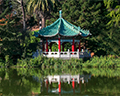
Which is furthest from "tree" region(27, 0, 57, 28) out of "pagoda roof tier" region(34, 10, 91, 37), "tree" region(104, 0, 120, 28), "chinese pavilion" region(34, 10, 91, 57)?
"tree" region(104, 0, 120, 28)

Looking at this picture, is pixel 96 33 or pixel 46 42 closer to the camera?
pixel 46 42

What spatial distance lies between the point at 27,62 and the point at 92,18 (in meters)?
14.9

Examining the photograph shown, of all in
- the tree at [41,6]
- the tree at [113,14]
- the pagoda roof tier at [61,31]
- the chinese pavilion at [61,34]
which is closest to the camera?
the pagoda roof tier at [61,31]

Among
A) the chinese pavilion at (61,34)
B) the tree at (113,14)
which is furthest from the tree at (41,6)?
the tree at (113,14)

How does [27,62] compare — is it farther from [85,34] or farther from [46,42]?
[85,34]

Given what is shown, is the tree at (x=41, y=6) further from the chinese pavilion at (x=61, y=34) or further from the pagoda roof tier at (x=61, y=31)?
the chinese pavilion at (x=61, y=34)

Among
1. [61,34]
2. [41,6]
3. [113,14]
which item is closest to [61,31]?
[61,34]

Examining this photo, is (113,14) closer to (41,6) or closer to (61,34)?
(41,6)

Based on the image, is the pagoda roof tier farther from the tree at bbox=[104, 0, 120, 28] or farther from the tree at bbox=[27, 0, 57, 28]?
the tree at bbox=[104, 0, 120, 28]

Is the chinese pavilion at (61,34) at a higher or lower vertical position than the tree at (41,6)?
lower

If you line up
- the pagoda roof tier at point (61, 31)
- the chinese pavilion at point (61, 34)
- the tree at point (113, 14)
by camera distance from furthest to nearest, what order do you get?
1. the tree at point (113, 14)
2. the chinese pavilion at point (61, 34)
3. the pagoda roof tier at point (61, 31)

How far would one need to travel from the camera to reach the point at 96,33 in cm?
4159

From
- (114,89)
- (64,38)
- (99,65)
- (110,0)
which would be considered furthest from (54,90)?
(110,0)

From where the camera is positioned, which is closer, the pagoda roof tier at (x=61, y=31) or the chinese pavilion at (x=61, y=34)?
the pagoda roof tier at (x=61, y=31)
